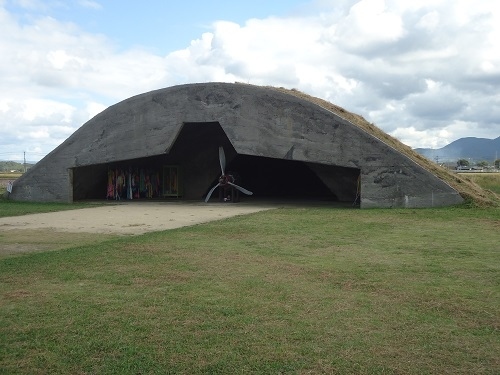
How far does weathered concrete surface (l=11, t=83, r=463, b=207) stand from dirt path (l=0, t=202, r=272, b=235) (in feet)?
10.7

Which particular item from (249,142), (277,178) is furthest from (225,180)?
(277,178)

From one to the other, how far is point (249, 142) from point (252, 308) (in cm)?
1521

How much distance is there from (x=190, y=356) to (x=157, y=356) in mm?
275

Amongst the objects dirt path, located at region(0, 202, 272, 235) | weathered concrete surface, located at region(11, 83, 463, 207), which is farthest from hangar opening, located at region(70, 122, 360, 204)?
dirt path, located at region(0, 202, 272, 235)

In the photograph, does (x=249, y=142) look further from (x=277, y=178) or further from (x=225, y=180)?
(x=277, y=178)

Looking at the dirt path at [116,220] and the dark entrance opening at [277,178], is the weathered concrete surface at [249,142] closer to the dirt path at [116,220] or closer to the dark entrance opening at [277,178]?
the dirt path at [116,220]

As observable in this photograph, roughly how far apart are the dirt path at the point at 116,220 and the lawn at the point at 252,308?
114 inches

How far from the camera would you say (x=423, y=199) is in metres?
18.9

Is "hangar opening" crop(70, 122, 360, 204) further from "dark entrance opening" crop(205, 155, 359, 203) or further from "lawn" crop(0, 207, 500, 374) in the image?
"lawn" crop(0, 207, 500, 374)

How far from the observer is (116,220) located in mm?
15672

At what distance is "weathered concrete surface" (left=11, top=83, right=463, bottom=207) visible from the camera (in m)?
19.1

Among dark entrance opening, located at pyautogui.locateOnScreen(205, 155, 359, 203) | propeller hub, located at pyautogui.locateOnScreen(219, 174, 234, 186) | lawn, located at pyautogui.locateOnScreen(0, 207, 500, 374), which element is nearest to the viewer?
lawn, located at pyautogui.locateOnScreen(0, 207, 500, 374)

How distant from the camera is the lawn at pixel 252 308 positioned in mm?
4465

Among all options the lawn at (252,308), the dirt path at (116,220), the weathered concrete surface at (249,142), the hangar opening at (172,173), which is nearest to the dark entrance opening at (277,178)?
the hangar opening at (172,173)
